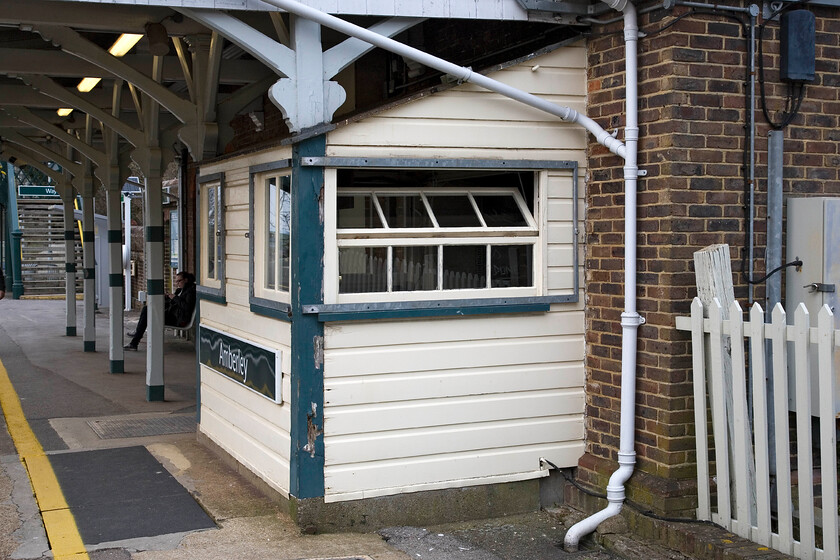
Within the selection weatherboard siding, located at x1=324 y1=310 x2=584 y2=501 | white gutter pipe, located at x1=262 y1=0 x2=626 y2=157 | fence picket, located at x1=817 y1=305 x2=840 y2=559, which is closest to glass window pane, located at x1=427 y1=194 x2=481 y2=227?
weatherboard siding, located at x1=324 y1=310 x2=584 y2=501

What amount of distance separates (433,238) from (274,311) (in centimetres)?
108

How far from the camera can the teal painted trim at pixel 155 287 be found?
10062 mm

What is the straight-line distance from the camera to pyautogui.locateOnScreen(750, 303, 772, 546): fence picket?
5.01 meters

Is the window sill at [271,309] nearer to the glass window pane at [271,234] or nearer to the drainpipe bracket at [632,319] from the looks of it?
the glass window pane at [271,234]

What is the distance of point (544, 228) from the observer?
6145 mm

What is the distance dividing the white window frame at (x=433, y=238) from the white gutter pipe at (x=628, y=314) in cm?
63

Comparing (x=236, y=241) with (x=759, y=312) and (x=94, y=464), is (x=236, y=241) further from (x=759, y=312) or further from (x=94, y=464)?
(x=759, y=312)

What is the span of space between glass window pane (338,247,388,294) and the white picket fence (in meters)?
1.76

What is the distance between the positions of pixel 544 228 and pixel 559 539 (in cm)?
191

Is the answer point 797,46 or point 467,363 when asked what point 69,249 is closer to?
point 467,363

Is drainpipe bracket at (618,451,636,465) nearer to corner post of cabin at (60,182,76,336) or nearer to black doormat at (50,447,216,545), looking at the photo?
black doormat at (50,447,216,545)

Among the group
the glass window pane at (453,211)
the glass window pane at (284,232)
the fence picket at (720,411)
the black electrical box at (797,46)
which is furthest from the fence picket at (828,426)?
the glass window pane at (284,232)

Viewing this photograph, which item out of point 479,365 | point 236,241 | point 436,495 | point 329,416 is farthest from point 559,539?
point 236,241

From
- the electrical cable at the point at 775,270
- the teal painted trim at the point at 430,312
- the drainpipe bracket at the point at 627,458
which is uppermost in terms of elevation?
the electrical cable at the point at 775,270
